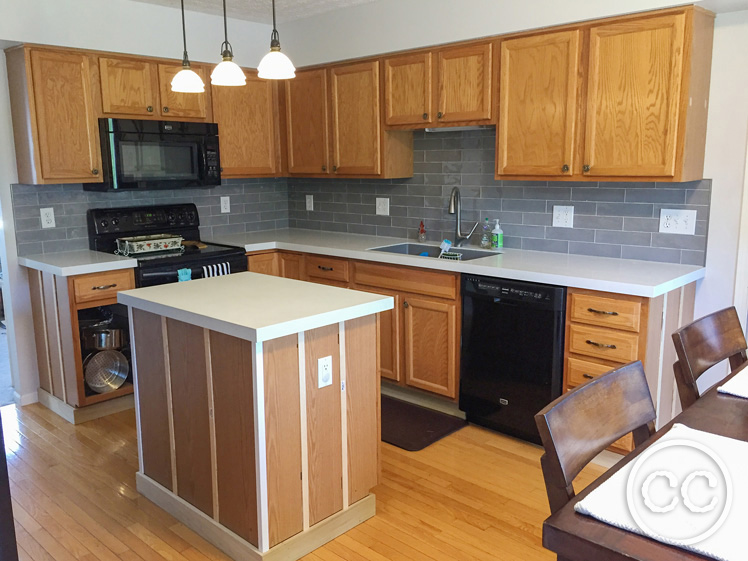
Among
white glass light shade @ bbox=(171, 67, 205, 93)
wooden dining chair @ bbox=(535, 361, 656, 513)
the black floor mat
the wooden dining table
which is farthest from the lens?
the black floor mat

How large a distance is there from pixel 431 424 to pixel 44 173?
2612 mm

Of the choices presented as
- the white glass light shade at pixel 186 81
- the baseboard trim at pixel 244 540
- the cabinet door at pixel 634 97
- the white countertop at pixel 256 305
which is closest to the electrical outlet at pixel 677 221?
the cabinet door at pixel 634 97

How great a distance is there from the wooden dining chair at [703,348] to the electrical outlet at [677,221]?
1238 mm

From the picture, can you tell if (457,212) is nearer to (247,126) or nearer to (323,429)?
(247,126)

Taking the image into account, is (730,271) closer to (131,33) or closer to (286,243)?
(286,243)

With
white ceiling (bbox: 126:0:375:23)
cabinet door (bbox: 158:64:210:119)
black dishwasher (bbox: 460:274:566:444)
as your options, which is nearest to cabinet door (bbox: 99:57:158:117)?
cabinet door (bbox: 158:64:210:119)

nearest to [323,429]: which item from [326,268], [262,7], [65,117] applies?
[326,268]

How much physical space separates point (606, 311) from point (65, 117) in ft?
10.3

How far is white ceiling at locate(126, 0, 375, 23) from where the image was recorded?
3.90 metres

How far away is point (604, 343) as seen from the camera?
9.32 ft

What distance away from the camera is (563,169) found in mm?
3162

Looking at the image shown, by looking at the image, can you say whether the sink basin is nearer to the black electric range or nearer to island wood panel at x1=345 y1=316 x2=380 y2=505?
the black electric range

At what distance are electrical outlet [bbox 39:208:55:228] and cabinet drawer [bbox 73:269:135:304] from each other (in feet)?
2.13

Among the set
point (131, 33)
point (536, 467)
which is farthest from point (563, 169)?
point (131, 33)
